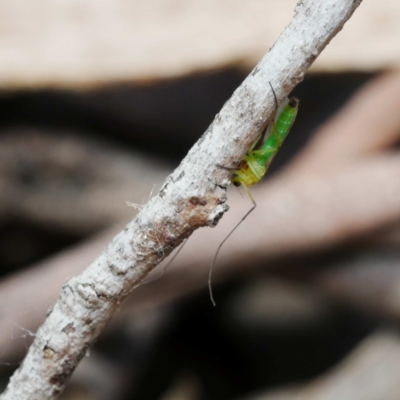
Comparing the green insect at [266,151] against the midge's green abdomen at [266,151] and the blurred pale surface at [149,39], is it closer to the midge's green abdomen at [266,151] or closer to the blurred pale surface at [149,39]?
the midge's green abdomen at [266,151]

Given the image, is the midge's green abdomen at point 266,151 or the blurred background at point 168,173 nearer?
the midge's green abdomen at point 266,151

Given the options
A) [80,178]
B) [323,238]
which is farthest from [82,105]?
[323,238]

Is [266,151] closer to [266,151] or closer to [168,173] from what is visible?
[266,151]

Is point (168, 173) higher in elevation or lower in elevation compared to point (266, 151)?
higher

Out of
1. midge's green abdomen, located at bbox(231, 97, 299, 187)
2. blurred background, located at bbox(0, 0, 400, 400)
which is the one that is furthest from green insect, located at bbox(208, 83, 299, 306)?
blurred background, located at bbox(0, 0, 400, 400)

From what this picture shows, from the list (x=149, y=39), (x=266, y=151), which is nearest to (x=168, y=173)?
(x=149, y=39)

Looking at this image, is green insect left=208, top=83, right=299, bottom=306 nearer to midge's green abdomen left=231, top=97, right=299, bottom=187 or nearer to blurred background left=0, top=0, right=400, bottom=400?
midge's green abdomen left=231, top=97, right=299, bottom=187

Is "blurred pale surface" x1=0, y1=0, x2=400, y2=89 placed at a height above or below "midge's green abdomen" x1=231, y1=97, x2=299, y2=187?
above

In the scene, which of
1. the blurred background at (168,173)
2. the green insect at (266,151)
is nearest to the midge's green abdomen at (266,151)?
the green insect at (266,151)
